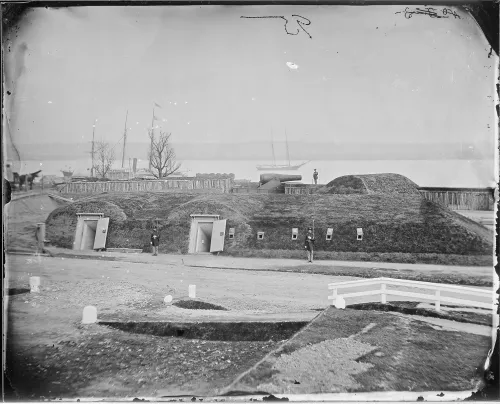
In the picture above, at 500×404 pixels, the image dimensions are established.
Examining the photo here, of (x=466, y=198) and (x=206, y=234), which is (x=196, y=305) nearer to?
(x=206, y=234)

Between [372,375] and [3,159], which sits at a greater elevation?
[3,159]

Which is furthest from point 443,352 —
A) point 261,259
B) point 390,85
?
point 390,85

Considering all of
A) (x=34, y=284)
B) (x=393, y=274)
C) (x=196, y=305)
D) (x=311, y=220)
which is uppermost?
(x=311, y=220)

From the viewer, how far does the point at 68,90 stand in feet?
12.0

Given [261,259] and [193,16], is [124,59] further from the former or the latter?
[261,259]

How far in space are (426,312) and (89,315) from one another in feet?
8.76

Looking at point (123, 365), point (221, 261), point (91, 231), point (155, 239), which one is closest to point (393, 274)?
point (221, 261)

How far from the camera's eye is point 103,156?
12.4ft

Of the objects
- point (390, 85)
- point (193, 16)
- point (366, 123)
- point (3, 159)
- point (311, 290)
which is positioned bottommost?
point (311, 290)

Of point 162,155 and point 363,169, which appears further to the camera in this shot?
point 162,155

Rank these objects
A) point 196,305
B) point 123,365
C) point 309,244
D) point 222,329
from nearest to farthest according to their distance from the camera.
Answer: point 123,365
point 222,329
point 196,305
point 309,244

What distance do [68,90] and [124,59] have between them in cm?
52

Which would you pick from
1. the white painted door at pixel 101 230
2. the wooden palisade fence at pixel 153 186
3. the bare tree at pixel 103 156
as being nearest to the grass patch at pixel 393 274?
the wooden palisade fence at pixel 153 186

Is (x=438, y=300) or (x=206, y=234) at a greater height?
(x=206, y=234)
